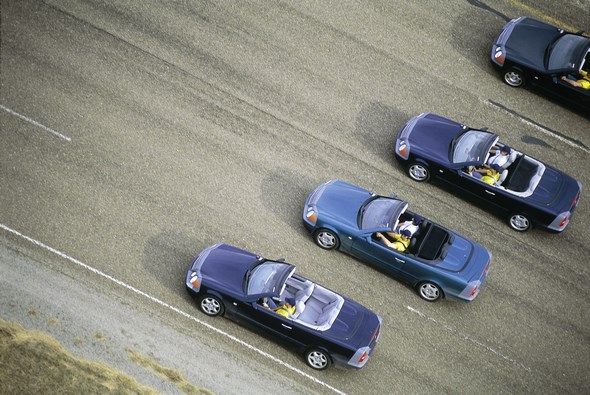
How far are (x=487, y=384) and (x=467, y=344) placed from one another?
97 cm

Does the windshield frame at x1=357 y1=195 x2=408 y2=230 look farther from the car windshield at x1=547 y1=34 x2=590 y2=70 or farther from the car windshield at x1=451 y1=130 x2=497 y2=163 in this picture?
the car windshield at x1=547 y1=34 x2=590 y2=70

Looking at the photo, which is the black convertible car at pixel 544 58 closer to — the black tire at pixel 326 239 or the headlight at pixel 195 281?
the black tire at pixel 326 239

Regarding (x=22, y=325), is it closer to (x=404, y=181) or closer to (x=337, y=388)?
(x=337, y=388)

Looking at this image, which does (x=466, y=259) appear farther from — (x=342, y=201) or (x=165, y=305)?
(x=165, y=305)

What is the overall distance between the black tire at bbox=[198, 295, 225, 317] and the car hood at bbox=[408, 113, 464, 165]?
6338 millimetres

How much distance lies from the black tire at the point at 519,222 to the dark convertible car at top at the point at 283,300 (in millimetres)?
4941

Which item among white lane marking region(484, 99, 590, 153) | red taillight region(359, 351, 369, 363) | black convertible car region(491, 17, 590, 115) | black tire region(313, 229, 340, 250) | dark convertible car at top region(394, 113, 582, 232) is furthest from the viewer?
white lane marking region(484, 99, 590, 153)

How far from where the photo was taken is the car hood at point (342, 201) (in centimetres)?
1652

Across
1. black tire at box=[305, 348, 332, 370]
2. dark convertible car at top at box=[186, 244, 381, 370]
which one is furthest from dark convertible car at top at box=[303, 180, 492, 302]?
black tire at box=[305, 348, 332, 370]

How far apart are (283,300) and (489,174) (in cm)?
635

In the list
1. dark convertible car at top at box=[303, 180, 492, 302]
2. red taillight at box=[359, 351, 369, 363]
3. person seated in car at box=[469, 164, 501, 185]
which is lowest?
red taillight at box=[359, 351, 369, 363]

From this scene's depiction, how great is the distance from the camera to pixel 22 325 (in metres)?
14.6

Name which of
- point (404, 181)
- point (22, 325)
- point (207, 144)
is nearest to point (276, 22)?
point (207, 144)

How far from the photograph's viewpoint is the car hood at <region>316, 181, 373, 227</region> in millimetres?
16516
